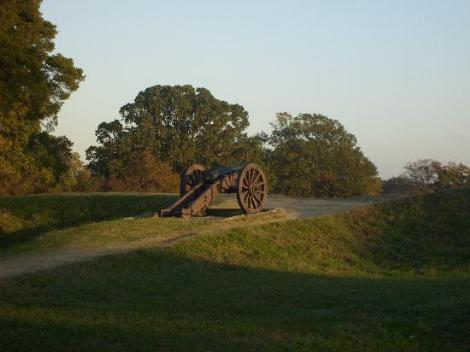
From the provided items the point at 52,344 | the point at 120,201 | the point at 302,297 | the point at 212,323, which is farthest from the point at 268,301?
the point at 120,201

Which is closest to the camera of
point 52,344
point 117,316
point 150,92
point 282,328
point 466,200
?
point 52,344

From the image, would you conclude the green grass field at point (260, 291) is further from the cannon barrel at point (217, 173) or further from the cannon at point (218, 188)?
the cannon barrel at point (217, 173)

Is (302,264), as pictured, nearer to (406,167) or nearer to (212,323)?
(212,323)

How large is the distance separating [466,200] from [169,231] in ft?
40.1

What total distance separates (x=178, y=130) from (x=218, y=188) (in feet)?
90.2

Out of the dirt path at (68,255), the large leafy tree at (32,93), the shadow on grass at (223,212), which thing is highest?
the large leafy tree at (32,93)

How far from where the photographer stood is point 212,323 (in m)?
8.20

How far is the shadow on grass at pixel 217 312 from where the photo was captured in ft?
23.3

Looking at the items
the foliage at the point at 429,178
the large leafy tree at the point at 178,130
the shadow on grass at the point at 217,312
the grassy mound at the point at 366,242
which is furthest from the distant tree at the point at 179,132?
the shadow on grass at the point at 217,312

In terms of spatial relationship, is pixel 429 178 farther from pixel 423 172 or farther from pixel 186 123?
pixel 186 123

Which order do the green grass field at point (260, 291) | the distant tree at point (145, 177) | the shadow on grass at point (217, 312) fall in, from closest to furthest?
the shadow on grass at point (217, 312), the green grass field at point (260, 291), the distant tree at point (145, 177)

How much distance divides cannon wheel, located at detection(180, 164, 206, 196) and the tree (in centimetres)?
2635

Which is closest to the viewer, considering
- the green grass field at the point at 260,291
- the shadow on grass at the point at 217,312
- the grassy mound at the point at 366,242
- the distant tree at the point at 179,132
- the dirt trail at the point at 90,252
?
the shadow on grass at the point at 217,312

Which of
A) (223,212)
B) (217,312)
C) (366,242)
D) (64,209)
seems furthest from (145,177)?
(217,312)
